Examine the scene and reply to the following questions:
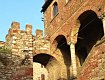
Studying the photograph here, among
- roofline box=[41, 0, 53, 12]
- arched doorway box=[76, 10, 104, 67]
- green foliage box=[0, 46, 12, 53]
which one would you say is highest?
roofline box=[41, 0, 53, 12]

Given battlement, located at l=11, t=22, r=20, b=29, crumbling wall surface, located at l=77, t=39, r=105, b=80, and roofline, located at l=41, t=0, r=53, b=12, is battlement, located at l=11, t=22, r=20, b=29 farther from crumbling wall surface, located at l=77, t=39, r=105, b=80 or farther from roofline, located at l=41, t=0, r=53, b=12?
crumbling wall surface, located at l=77, t=39, r=105, b=80

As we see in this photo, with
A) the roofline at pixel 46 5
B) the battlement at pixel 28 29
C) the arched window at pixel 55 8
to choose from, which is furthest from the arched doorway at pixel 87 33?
the roofline at pixel 46 5

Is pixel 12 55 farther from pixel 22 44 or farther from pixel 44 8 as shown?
pixel 44 8

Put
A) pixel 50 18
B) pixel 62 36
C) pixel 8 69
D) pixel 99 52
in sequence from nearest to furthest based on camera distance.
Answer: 1. pixel 99 52
2. pixel 8 69
3. pixel 62 36
4. pixel 50 18

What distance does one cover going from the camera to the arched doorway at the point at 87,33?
16.2 m

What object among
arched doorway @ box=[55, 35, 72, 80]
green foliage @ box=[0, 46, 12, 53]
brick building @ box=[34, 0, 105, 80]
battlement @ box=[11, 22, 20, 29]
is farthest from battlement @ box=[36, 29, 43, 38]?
green foliage @ box=[0, 46, 12, 53]

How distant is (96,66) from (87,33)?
6497mm

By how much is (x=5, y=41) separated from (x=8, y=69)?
2984 millimetres

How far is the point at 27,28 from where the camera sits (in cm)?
1638

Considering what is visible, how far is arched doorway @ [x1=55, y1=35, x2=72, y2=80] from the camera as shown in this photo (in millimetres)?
18125

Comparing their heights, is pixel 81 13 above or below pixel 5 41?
above

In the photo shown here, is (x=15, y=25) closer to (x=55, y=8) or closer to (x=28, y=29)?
(x=28, y=29)

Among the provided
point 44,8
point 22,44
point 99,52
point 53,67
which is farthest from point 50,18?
point 99,52

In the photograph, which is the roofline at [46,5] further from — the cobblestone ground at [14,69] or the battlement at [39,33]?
the cobblestone ground at [14,69]
